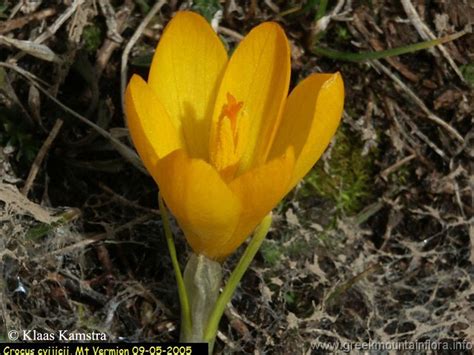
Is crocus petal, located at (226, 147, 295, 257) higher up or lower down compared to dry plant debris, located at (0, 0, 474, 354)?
higher up

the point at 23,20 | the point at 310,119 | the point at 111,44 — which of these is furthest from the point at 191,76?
the point at 23,20

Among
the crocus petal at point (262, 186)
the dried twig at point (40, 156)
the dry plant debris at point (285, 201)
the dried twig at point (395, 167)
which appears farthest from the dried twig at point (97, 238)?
the dried twig at point (395, 167)

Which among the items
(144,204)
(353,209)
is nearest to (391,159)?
(353,209)

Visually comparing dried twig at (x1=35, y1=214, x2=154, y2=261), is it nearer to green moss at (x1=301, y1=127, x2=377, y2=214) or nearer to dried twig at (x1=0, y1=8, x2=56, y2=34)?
green moss at (x1=301, y1=127, x2=377, y2=214)

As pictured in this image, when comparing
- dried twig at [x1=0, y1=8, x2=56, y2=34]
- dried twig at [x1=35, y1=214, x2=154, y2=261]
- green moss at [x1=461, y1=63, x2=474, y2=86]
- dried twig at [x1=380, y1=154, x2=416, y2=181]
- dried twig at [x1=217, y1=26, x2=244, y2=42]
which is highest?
dried twig at [x1=0, y1=8, x2=56, y2=34]

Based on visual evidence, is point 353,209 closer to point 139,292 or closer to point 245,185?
point 139,292

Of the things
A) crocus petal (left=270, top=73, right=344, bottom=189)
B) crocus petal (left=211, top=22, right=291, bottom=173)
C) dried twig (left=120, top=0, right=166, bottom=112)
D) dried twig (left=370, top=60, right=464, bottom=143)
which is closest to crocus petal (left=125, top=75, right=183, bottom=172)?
crocus petal (left=211, top=22, right=291, bottom=173)

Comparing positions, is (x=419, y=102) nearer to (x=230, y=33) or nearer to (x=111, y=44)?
(x=230, y=33)
